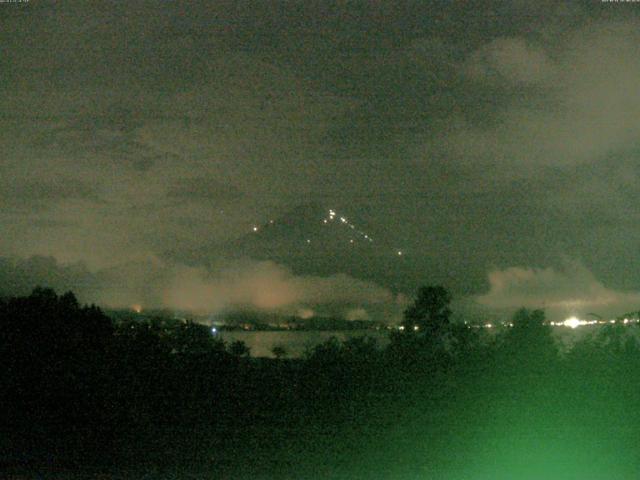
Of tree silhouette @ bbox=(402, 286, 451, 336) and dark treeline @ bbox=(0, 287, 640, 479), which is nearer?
dark treeline @ bbox=(0, 287, 640, 479)

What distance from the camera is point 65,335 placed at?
1257 cm

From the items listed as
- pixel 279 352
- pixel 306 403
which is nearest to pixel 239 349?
pixel 279 352

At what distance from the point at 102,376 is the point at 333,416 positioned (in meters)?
3.44

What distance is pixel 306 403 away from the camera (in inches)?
501

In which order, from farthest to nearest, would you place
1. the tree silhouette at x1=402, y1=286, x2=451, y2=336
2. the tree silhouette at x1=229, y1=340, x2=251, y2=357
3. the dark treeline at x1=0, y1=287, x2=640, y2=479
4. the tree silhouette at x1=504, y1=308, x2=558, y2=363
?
the tree silhouette at x1=402, y1=286, x2=451, y2=336
the tree silhouette at x1=504, y1=308, x2=558, y2=363
the tree silhouette at x1=229, y1=340, x2=251, y2=357
the dark treeline at x1=0, y1=287, x2=640, y2=479

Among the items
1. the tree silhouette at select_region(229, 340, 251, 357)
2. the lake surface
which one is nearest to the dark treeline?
the tree silhouette at select_region(229, 340, 251, 357)

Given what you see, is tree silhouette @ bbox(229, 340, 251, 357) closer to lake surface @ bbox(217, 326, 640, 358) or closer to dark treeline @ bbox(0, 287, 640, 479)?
dark treeline @ bbox(0, 287, 640, 479)

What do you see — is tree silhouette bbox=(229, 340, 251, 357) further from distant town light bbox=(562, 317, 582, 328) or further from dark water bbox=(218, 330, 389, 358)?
distant town light bbox=(562, 317, 582, 328)

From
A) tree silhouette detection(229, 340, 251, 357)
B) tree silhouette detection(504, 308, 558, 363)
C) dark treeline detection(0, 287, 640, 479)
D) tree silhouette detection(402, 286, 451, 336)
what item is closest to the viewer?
dark treeline detection(0, 287, 640, 479)

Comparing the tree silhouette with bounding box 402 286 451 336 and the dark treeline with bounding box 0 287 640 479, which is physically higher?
the tree silhouette with bounding box 402 286 451 336

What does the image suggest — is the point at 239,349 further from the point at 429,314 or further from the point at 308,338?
the point at 429,314

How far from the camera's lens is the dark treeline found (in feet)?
33.6

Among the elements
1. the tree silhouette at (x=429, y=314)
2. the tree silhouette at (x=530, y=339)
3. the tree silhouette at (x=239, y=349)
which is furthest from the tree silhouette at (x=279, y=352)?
the tree silhouette at (x=530, y=339)

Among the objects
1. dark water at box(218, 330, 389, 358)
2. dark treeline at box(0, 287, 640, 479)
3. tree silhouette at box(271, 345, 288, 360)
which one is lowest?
dark treeline at box(0, 287, 640, 479)
